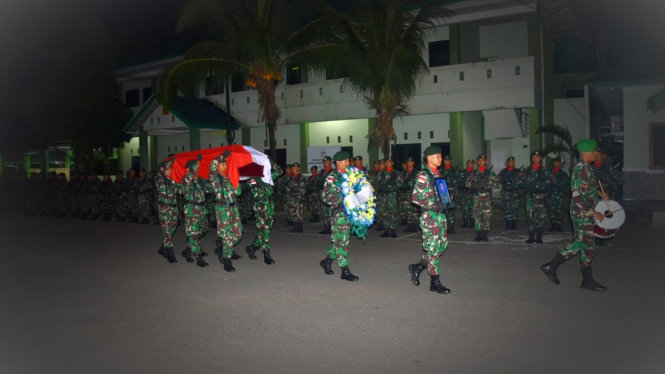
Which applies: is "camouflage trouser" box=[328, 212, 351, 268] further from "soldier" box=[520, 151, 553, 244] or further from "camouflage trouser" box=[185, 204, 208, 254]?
"soldier" box=[520, 151, 553, 244]

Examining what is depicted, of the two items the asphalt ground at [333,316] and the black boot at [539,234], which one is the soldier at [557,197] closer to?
the black boot at [539,234]

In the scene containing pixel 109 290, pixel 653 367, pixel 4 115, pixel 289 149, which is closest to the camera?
pixel 653 367

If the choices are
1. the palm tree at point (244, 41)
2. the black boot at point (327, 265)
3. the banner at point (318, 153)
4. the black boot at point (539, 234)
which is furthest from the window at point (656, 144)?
the banner at point (318, 153)

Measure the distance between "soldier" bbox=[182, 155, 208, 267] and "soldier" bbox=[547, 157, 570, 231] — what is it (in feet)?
27.5

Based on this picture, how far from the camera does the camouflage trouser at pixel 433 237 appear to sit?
7.23m

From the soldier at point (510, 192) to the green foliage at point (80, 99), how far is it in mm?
27152

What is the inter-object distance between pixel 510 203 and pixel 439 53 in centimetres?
1196

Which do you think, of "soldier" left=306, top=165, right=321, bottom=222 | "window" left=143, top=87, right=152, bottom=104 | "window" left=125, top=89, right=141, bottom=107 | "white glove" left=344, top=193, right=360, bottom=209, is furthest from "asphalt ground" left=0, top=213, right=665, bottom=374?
"window" left=125, top=89, right=141, bottom=107

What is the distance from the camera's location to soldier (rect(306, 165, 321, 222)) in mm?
16516

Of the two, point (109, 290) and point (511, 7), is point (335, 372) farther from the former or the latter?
point (511, 7)

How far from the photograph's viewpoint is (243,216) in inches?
690

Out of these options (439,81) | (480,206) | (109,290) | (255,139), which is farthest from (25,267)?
(255,139)

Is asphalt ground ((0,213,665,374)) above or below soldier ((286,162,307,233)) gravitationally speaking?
below

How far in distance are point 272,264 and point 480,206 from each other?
16.8 ft
